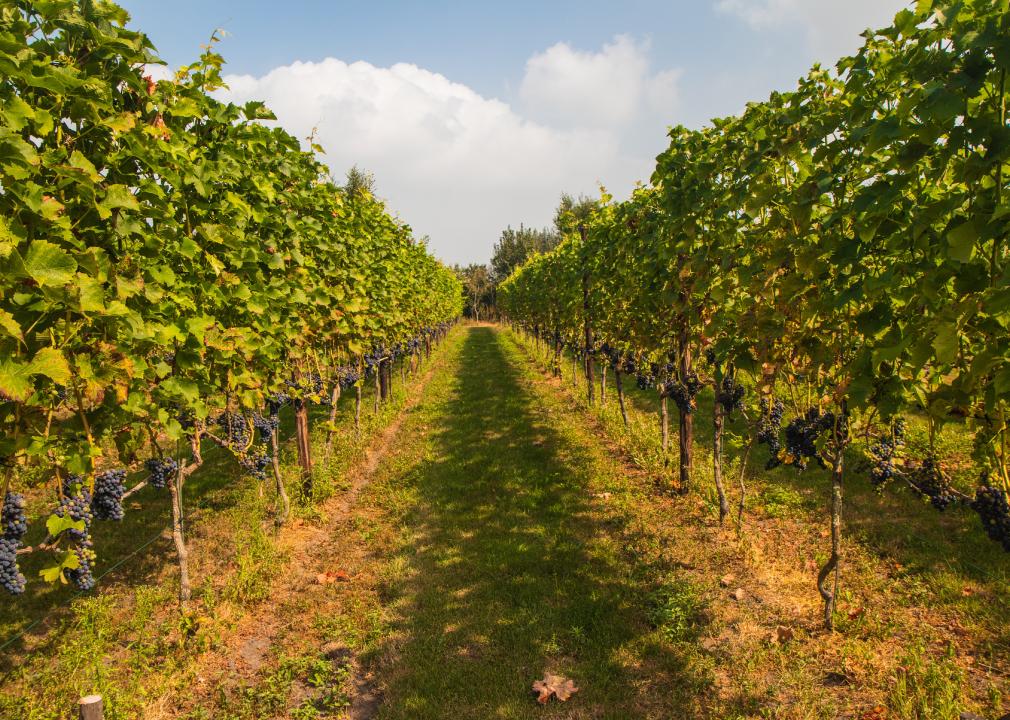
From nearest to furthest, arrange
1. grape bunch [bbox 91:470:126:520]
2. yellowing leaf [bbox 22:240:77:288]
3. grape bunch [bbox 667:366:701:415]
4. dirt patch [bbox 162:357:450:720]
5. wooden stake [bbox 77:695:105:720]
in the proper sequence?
yellowing leaf [bbox 22:240:77:288]
wooden stake [bbox 77:695:105:720]
dirt patch [bbox 162:357:450:720]
grape bunch [bbox 91:470:126:520]
grape bunch [bbox 667:366:701:415]

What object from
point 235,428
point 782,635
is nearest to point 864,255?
point 782,635

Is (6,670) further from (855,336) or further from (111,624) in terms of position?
(855,336)

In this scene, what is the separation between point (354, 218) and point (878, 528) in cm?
886

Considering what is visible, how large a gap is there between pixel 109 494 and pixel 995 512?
23.3 feet

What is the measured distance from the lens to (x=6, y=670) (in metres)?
4.34

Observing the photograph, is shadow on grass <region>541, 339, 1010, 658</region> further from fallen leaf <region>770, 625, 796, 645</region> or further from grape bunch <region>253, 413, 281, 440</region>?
grape bunch <region>253, 413, 281, 440</region>

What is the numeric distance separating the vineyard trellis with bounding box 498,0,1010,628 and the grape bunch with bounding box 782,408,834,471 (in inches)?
0.7

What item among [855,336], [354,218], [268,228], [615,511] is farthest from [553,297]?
[855,336]

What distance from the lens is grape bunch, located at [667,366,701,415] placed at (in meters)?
6.94

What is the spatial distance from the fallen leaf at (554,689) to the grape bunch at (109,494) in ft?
12.8

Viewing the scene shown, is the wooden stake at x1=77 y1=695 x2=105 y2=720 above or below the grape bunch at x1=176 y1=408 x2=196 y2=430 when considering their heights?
below

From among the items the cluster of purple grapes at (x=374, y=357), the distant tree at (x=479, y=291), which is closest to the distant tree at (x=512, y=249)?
the distant tree at (x=479, y=291)

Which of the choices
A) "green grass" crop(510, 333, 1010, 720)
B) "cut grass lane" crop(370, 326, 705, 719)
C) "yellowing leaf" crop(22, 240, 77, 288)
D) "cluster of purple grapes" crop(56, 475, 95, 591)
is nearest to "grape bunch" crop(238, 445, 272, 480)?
"cluster of purple grapes" crop(56, 475, 95, 591)

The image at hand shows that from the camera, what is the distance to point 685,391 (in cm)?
692
